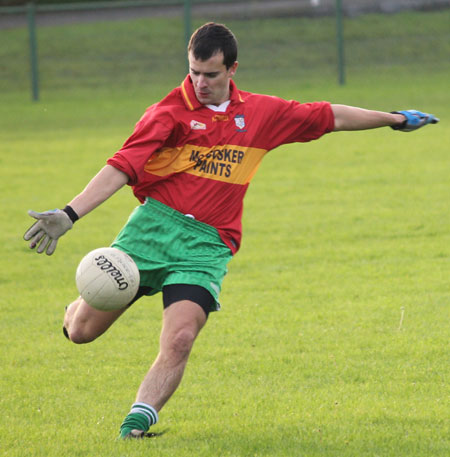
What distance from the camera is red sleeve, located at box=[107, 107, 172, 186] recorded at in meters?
5.31

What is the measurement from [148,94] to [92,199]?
22800 millimetres

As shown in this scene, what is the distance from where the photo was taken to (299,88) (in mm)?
27016

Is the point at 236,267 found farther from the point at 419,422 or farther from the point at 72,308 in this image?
the point at 419,422

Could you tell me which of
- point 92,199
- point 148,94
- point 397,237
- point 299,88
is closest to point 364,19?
point 299,88

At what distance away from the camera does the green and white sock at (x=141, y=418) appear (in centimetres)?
511

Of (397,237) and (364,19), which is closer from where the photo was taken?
(397,237)

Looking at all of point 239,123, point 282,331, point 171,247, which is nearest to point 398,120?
point 239,123

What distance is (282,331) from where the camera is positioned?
24.6 feet

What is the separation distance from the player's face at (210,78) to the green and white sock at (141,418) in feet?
6.09

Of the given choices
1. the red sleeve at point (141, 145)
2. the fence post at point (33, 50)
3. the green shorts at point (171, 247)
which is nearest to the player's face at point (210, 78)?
the red sleeve at point (141, 145)

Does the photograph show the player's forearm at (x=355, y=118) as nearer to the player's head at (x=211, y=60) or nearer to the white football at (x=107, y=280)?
A: the player's head at (x=211, y=60)

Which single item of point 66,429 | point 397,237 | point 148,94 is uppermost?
point 66,429

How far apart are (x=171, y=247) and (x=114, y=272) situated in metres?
0.45

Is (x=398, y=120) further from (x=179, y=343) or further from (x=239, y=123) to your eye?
(x=179, y=343)
